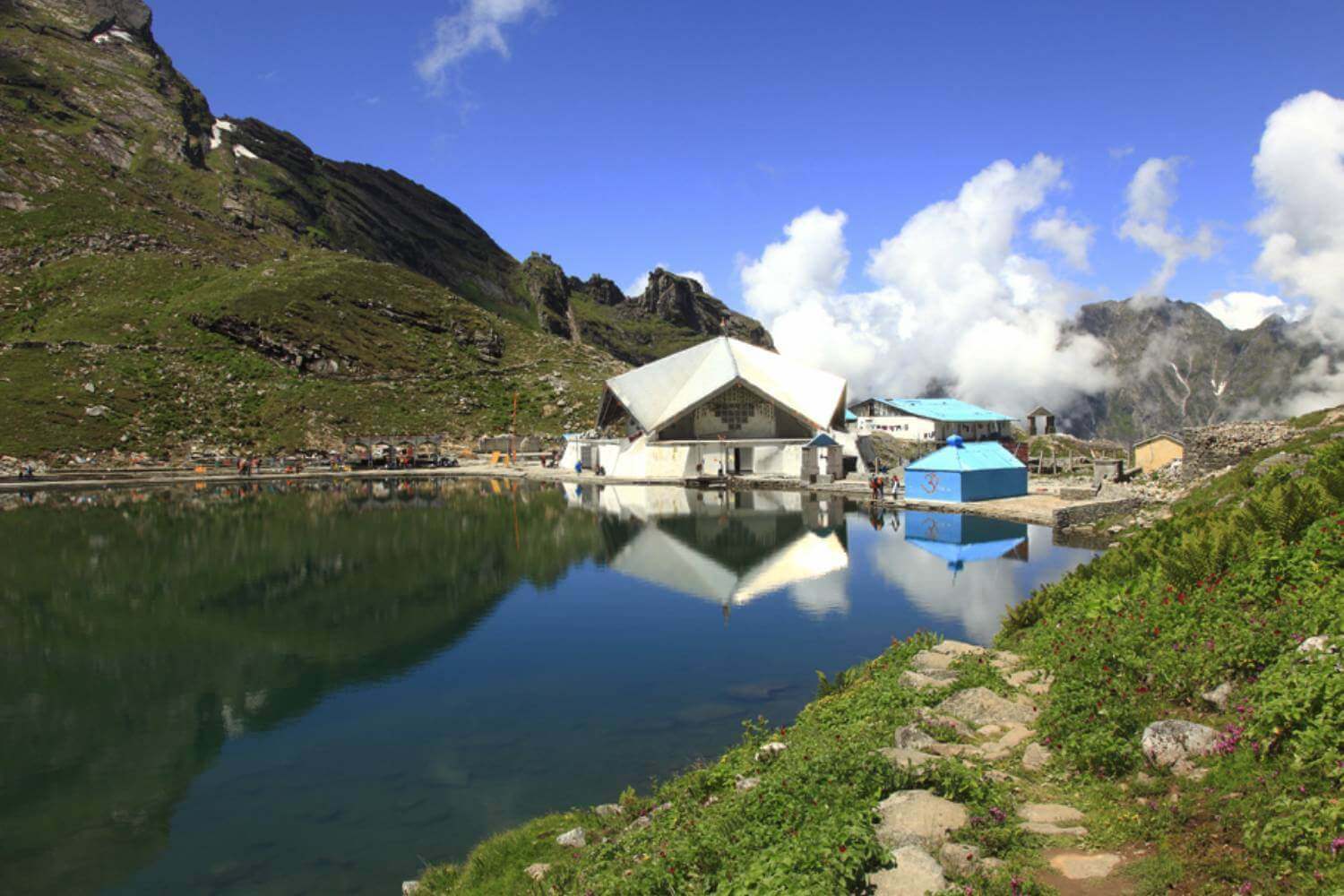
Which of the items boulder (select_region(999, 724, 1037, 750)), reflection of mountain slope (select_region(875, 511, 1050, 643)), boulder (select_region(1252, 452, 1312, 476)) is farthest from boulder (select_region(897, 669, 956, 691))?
boulder (select_region(1252, 452, 1312, 476))

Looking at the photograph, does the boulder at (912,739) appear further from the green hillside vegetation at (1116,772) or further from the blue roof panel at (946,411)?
the blue roof panel at (946,411)

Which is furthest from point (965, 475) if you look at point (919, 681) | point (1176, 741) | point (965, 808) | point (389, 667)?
point (965, 808)

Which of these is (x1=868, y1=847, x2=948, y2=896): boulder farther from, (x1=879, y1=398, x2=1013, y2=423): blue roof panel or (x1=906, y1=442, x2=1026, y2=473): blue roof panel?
(x1=879, y1=398, x2=1013, y2=423): blue roof panel

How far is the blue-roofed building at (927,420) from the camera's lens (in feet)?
283

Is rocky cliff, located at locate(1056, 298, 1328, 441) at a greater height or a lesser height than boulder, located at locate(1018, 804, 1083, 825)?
greater

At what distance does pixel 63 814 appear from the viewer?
10.1m

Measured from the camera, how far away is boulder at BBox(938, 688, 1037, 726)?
27.8ft

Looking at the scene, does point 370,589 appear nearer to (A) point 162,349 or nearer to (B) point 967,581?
(B) point 967,581

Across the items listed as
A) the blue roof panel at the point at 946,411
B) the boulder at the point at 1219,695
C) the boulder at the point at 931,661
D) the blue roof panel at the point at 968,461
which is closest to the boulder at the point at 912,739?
the boulder at the point at 1219,695

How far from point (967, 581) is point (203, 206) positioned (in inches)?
4820

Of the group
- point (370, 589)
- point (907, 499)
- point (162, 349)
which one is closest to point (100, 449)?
point (162, 349)

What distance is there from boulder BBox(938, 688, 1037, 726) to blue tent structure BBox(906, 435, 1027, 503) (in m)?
28.4

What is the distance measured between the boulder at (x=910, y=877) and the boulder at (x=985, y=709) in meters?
3.40

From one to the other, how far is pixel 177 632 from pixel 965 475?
30.5m
